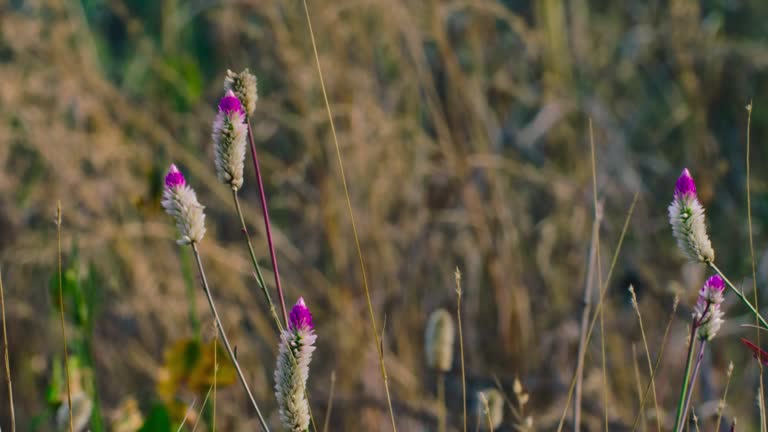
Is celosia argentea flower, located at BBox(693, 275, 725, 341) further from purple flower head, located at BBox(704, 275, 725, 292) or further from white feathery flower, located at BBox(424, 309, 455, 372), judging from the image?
white feathery flower, located at BBox(424, 309, 455, 372)

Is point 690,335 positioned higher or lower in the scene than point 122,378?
higher

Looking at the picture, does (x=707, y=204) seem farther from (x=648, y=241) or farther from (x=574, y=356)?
(x=574, y=356)

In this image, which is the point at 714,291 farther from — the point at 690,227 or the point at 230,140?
the point at 230,140

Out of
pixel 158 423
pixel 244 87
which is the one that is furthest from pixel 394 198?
pixel 244 87

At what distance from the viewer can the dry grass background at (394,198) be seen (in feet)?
5.30

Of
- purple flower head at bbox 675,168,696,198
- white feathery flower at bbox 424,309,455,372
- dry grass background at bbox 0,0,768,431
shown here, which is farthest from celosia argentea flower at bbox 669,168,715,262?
dry grass background at bbox 0,0,768,431

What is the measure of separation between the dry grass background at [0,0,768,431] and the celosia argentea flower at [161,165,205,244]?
83 centimetres

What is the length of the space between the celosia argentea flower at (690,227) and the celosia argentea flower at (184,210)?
320mm

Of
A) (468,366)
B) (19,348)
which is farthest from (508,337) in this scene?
(19,348)

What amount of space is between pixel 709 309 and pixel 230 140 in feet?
1.17

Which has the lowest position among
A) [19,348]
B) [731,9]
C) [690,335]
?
[19,348]

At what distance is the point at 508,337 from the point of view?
64.9 inches

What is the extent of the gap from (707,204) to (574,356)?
42 centimetres

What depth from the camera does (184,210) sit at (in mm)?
624
